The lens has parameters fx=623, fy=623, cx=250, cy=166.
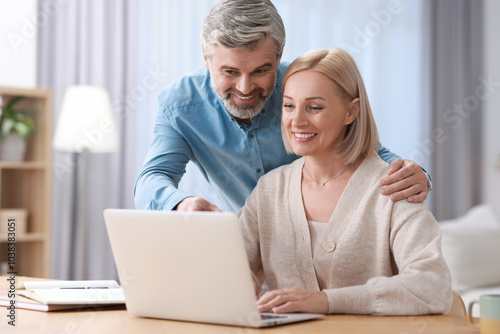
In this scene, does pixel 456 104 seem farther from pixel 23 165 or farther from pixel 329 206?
pixel 329 206

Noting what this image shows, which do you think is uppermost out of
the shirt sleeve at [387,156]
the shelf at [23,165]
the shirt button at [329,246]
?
the shirt sleeve at [387,156]

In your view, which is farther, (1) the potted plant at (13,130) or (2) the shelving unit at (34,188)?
(2) the shelving unit at (34,188)

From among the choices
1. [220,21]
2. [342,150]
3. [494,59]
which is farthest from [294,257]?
[494,59]

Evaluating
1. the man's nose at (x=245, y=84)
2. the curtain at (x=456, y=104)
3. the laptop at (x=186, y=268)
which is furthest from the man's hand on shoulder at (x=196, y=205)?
the curtain at (x=456, y=104)

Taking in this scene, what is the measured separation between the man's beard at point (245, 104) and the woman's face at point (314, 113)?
225mm

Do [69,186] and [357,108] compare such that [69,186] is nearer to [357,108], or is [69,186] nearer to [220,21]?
[220,21]

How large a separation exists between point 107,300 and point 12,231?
1907 millimetres

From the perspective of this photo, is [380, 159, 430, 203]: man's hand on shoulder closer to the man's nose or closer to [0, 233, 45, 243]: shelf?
the man's nose

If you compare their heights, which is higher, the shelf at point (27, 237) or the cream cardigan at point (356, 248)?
the cream cardigan at point (356, 248)

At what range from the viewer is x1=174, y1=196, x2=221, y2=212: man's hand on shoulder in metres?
1.33

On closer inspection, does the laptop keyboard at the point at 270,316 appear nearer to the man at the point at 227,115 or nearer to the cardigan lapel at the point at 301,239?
the cardigan lapel at the point at 301,239

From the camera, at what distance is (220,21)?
1746mm

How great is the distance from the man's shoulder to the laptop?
876 mm

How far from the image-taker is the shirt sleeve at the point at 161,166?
5.71ft
